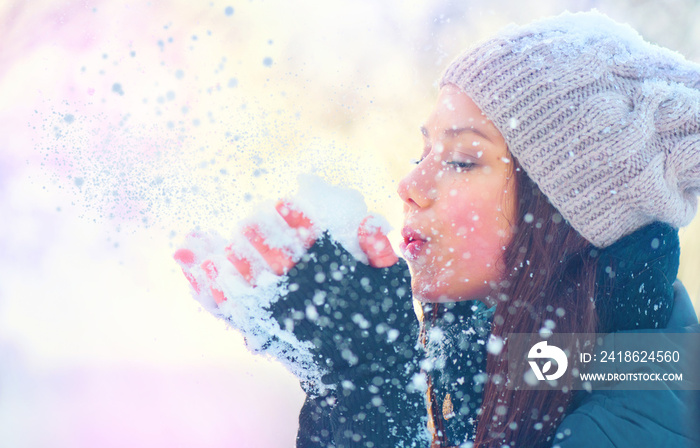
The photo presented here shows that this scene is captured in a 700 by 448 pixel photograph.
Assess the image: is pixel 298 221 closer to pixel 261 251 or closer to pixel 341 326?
pixel 261 251

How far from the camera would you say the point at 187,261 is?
985 millimetres

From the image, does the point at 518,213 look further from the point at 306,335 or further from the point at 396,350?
the point at 306,335

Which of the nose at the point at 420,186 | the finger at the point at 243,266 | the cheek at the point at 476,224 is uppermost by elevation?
the nose at the point at 420,186

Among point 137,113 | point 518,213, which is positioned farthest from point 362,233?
point 137,113

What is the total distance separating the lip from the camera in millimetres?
1182

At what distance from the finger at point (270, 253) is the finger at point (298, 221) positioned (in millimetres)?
53

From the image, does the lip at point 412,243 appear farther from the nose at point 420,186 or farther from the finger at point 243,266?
the finger at point 243,266

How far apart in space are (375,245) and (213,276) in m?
0.35

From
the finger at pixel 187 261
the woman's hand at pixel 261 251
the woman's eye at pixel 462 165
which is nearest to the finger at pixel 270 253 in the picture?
the woman's hand at pixel 261 251

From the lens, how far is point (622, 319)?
1.11m

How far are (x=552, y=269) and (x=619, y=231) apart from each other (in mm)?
192

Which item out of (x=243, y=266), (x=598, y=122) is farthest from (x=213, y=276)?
(x=598, y=122)

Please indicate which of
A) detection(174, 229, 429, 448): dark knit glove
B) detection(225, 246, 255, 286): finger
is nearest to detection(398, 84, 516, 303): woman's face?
detection(174, 229, 429, 448): dark knit glove

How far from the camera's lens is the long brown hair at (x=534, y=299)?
1062mm
